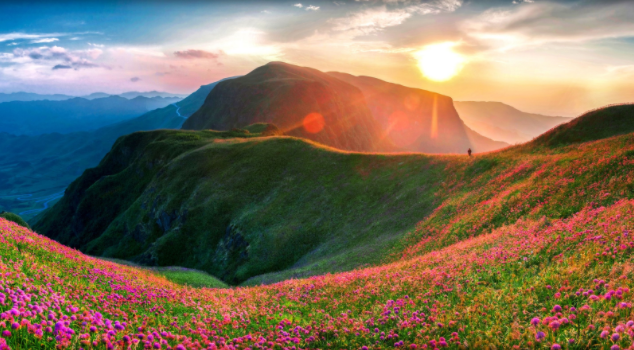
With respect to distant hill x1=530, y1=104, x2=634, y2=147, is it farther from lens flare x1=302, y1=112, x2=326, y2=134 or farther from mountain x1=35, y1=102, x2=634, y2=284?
lens flare x1=302, y1=112, x2=326, y2=134

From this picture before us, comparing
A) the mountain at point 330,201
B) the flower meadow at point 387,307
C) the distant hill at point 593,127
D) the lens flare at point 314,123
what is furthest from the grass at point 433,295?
the lens flare at point 314,123

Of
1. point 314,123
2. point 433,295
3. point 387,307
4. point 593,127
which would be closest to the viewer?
point 387,307

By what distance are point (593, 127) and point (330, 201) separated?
3042 centimetres

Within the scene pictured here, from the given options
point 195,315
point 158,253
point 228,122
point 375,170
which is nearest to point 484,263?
point 195,315

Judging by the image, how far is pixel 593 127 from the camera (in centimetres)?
3206

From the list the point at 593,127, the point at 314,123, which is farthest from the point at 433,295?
the point at 314,123

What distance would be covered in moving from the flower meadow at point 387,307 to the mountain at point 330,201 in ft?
31.3

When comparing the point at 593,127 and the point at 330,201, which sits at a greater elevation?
the point at 593,127

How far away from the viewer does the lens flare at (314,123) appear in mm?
167000

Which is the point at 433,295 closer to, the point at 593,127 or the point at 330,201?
the point at 330,201

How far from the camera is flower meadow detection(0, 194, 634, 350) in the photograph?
5.57 metres

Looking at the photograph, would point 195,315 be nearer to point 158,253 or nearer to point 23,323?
point 23,323

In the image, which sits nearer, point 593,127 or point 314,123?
point 593,127

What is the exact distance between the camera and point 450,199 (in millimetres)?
29188
